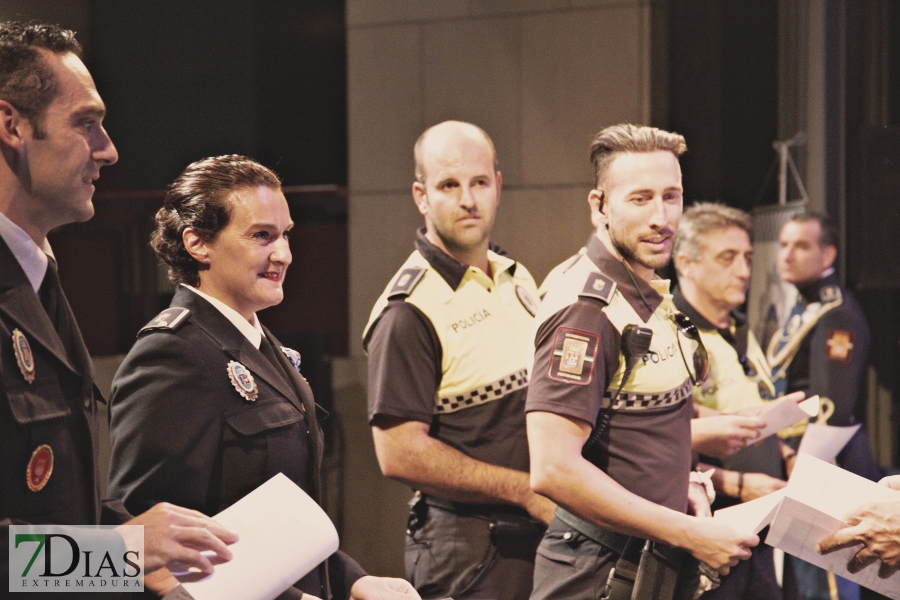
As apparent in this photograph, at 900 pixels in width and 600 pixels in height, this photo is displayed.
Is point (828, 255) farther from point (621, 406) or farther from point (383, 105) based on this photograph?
point (621, 406)

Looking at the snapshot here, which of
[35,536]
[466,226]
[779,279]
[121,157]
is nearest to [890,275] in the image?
[779,279]

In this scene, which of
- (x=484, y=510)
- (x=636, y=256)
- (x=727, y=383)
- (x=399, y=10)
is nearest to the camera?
(x=636, y=256)

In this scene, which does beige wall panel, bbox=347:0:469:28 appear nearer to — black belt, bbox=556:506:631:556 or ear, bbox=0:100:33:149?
black belt, bbox=556:506:631:556

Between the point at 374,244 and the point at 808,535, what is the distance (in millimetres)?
2841

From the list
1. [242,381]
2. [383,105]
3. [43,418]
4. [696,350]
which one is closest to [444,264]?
[696,350]

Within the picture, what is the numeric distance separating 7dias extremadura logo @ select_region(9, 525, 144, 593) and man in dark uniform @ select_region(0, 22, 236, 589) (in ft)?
0.05

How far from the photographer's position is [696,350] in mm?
2314

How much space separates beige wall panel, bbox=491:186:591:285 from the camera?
4.18m

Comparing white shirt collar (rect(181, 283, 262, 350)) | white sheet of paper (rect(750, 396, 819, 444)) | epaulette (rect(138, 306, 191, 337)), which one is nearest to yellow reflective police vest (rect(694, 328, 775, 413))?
white sheet of paper (rect(750, 396, 819, 444))

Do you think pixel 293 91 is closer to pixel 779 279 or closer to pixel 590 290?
pixel 779 279

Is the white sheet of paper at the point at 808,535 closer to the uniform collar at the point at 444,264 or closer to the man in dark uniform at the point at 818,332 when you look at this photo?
the uniform collar at the point at 444,264

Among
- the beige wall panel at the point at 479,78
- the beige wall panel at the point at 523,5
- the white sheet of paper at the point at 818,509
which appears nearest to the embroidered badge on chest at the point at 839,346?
the beige wall panel at the point at 479,78

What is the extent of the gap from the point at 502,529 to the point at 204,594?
42.7 inches

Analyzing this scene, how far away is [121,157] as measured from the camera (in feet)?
18.0
